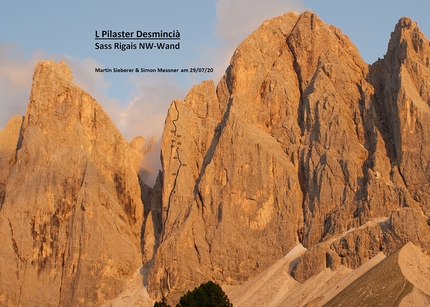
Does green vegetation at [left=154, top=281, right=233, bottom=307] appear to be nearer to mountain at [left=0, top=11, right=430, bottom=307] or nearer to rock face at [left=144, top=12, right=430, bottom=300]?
mountain at [left=0, top=11, right=430, bottom=307]

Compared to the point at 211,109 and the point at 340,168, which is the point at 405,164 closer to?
the point at 340,168

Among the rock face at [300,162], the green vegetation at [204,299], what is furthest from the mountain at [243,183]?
the green vegetation at [204,299]

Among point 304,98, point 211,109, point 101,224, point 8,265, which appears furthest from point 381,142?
point 8,265

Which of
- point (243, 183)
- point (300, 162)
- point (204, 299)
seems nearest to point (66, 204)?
point (243, 183)

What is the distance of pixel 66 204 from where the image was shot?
105875mm

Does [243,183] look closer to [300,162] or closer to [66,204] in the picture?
[300,162]

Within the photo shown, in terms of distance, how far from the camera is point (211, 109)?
111688 mm

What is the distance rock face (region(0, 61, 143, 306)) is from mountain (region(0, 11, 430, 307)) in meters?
0.16

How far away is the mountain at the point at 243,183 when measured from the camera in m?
93.2

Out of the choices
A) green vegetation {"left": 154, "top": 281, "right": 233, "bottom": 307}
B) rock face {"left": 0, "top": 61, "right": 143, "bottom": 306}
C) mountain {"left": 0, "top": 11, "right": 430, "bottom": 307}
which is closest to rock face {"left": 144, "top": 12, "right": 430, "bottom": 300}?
mountain {"left": 0, "top": 11, "right": 430, "bottom": 307}

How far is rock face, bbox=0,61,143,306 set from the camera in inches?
4023

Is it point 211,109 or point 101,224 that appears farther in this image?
point 211,109

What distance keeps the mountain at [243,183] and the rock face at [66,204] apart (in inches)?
6.1

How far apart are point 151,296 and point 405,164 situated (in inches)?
1096
